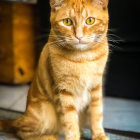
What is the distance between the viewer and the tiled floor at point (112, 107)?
58.8 inches

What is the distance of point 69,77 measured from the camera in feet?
3.31

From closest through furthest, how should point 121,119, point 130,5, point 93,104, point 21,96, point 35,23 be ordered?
1. point 93,104
2. point 121,119
3. point 130,5
4. point 21,96
5. point 35,23

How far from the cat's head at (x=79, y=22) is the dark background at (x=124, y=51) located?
2.79 feet

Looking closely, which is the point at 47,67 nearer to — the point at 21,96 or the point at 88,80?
the point at 88,80

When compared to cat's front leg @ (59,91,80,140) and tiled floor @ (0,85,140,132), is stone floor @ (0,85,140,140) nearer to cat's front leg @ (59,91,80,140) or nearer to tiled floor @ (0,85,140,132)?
tiled floor @ (0,85,140,132)

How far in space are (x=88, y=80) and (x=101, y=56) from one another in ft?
0.43

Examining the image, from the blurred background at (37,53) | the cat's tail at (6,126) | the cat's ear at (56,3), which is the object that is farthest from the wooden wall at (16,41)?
→ the cat's ear at (56,3)

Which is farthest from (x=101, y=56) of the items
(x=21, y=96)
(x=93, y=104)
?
(x=21, y=96)

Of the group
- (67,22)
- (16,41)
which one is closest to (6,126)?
(67,22)

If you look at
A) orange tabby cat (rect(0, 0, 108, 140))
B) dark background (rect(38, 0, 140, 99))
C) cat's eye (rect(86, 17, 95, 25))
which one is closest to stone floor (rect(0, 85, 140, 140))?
dark background (rect(38, 0, 140, 99))

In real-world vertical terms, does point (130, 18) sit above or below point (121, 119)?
above

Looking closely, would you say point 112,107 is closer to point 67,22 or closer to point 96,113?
point 96,113

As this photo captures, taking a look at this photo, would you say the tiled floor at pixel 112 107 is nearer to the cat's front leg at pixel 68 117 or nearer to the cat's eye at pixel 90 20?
the cat's front leg at pixel 68 117

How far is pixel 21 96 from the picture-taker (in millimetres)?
2043
